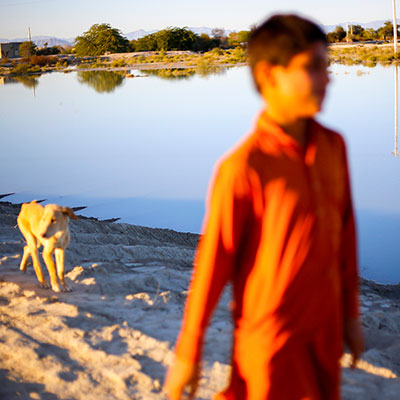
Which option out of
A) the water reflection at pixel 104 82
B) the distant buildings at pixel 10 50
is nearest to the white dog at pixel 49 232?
the water reflection at pixel 104 82

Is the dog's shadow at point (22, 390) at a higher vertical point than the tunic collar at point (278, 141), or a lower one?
lower

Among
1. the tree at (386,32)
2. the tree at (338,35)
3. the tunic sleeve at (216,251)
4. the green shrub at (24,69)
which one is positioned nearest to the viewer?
the tunic sleeve at (216,251)

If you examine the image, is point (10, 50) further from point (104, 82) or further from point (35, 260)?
point (35, 260)

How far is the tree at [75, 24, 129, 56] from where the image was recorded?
70875 mm

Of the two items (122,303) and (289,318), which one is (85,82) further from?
(289,318)

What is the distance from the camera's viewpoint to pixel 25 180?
A: 14219mm

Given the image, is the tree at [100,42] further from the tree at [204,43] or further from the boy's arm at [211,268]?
the boy's arm at [211,268]

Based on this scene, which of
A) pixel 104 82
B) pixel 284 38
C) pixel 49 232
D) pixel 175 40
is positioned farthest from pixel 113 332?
pixel 175 40

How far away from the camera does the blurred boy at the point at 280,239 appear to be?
1.89 metres

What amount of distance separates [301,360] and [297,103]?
81cm

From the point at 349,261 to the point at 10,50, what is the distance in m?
79.0

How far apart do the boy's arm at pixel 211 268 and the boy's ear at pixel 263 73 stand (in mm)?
308

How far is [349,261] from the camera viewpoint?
221 centimetres

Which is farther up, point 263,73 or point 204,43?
point 204,43
